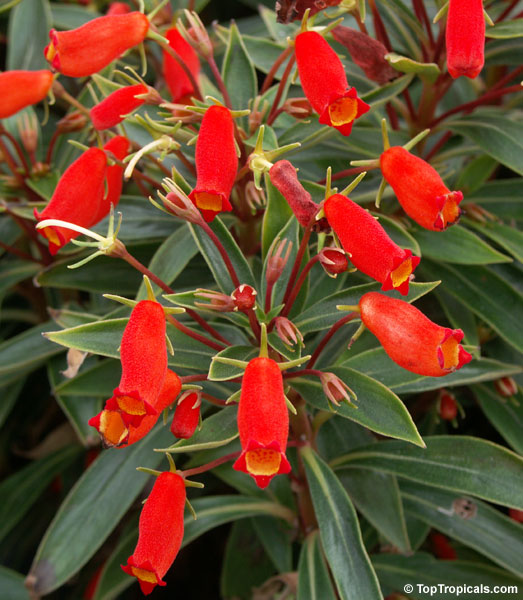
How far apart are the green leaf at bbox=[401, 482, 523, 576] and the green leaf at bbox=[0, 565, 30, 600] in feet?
2.57

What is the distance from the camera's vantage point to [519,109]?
1.60 metres

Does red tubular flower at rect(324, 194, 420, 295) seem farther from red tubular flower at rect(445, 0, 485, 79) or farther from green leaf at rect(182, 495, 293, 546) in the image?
green leaf at rect(182, 495, 293, 546)

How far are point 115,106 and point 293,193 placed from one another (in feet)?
1.25

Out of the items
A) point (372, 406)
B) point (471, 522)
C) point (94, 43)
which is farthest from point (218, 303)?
point (471, 522)

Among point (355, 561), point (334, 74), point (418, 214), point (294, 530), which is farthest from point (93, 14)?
point (355, 561)

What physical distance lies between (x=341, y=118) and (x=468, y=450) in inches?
23.0

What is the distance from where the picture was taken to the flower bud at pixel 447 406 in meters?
1.33

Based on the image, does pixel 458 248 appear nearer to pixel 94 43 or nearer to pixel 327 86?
pixel 327 86

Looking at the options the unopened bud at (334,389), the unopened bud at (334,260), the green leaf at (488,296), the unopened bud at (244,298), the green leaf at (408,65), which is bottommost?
the green leaf at (488,296)

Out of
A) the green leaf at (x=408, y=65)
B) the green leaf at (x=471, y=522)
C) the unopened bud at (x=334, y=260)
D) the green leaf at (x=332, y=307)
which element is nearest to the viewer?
the unopened bud at (x=334, y=260)

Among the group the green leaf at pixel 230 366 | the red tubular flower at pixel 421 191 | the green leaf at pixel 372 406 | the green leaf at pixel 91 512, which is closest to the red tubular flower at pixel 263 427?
the green leaf at pixel 230 366

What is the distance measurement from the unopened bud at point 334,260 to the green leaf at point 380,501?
1.74 ft

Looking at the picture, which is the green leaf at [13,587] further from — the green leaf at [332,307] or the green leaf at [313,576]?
the green leaf at [332,307]

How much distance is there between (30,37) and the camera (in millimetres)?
1662
